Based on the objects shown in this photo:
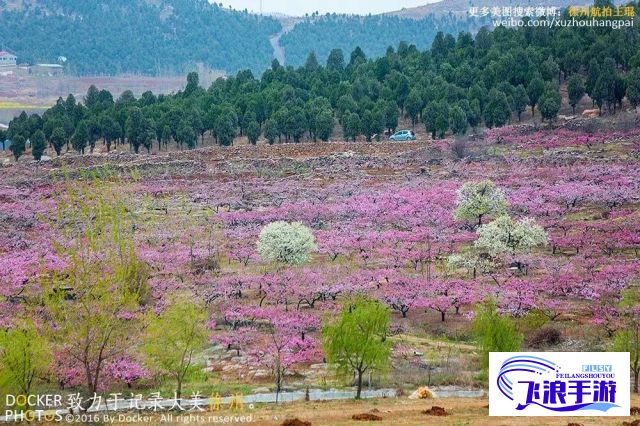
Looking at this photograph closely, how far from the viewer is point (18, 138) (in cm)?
12238

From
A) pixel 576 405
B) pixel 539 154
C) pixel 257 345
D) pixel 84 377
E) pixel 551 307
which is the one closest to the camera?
pixel 576 405

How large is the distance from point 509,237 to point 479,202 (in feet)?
29.5

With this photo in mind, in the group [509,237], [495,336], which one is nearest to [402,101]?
[509,237]

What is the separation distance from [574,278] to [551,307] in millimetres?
5471

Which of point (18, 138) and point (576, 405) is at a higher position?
point (18, 138)

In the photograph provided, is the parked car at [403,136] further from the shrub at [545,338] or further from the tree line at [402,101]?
the shrub at [545,338]

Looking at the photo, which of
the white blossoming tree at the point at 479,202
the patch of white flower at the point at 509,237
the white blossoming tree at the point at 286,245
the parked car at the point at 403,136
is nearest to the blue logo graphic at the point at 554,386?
the patch of white flower at the point at 509,237

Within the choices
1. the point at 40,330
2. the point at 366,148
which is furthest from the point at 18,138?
the point at 40,330

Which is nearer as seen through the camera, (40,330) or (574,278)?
(40,330)

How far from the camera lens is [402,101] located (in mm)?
127562

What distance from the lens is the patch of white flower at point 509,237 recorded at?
60844 mm

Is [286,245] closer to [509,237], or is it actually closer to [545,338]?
[509,237]

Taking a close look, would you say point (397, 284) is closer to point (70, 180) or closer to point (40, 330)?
point (40, 330)

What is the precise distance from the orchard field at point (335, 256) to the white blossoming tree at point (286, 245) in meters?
1.03
